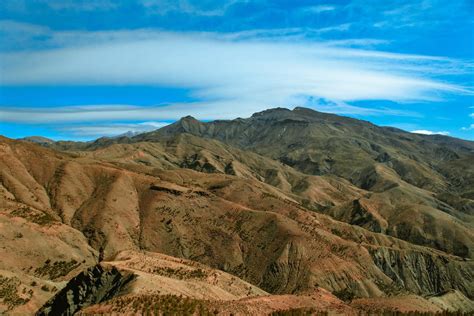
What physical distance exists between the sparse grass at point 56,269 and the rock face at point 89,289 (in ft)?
106

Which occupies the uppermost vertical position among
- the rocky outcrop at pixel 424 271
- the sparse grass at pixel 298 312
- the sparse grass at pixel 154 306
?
the sparse grass at pixel 154 306

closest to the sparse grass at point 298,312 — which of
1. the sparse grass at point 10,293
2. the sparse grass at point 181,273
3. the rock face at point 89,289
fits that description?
the rock face at point 89,289

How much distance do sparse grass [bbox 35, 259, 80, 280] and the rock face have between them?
32.3 m

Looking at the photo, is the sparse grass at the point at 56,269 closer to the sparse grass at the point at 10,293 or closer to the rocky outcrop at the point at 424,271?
the sparse grass at the point at 10,293

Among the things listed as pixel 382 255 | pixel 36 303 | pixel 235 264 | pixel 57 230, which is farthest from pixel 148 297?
pixel 382 255

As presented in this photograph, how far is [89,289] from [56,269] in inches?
1547

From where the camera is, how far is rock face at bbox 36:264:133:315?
43.6 metres

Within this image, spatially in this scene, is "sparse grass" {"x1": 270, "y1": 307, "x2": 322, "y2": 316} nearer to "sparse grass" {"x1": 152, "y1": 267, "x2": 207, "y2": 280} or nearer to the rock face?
the rock face

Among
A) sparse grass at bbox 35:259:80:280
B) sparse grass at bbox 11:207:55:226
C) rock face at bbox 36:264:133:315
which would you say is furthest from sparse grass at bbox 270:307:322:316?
sparse grass at bbox 11:207:55:226

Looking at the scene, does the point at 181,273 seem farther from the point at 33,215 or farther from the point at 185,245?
the point at 185,245

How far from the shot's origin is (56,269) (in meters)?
79.8

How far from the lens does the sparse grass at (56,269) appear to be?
7744cm

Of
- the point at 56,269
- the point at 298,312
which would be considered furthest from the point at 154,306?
the point at 56,269

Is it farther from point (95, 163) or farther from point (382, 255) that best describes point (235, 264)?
point (95, 163)
